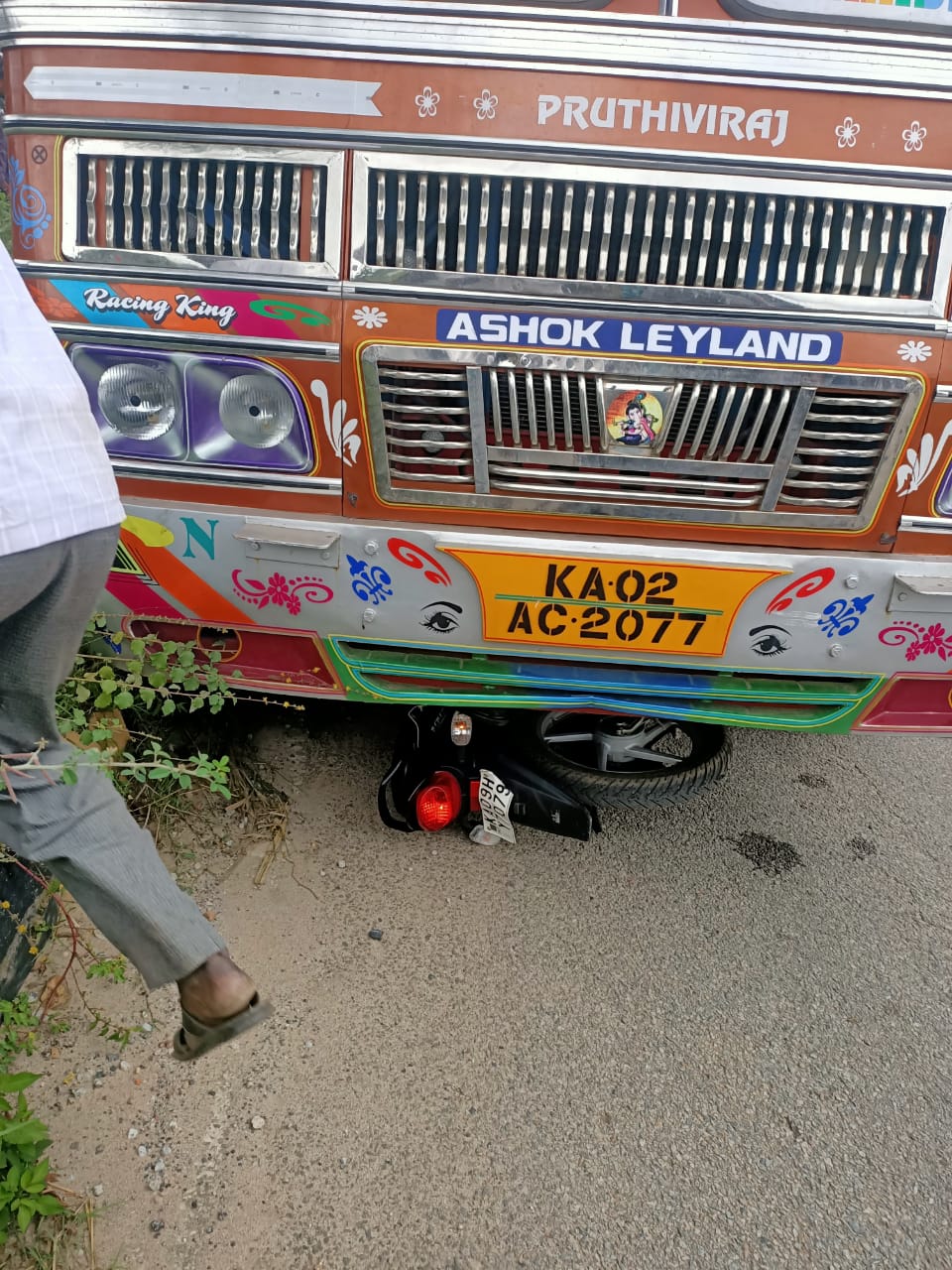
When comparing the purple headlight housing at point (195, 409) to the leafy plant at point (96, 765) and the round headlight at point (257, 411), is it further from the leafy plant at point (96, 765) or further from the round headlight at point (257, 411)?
the leafy plant at point (96, 765)

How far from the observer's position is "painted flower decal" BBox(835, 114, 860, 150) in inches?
76.6

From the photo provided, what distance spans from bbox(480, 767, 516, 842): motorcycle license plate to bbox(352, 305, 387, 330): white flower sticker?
52.7 inches

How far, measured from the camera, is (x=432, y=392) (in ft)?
6.84

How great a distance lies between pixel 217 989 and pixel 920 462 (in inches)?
76.1

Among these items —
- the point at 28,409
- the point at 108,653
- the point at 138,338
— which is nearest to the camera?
the point at 28,409

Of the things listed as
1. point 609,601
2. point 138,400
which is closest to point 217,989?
point 609,601

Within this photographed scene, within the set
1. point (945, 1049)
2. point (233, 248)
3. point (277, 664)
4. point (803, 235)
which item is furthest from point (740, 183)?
point (945, 1049)

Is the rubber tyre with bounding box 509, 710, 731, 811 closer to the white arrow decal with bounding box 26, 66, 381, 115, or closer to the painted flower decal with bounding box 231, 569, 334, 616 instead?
the painted flower decal with bounding box 231, 569, 334, 616

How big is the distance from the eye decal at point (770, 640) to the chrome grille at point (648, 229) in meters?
0.80

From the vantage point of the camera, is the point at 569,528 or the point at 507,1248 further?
the point at 569,528

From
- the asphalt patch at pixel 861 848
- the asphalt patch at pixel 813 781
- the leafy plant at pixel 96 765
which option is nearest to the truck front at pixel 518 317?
the leafy plant at pixel 96 765

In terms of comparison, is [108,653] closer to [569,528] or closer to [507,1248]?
[569,528]

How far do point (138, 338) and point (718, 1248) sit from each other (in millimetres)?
2329

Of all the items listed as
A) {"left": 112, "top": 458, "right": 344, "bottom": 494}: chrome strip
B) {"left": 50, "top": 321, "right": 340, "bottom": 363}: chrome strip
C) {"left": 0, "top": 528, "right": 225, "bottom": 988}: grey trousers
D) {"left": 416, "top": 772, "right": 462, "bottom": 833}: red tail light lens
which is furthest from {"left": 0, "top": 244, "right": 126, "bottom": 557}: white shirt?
{"left": 416, "top": 772, "right": 462, "bottom": 833}: red tail light lens
